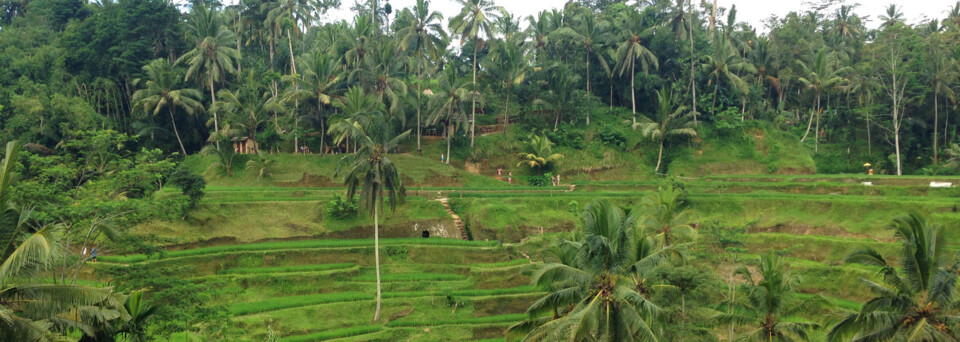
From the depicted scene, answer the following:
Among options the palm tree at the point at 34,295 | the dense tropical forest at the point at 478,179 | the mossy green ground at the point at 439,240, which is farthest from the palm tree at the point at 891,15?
the palm tree at the point at 34,295

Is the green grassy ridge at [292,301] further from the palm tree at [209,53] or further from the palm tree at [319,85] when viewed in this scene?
the palm tree at [209,53]

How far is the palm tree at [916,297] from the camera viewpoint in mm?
15367

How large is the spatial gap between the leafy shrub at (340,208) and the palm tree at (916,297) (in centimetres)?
2326

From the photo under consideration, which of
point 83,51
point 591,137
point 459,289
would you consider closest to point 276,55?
point 83,51

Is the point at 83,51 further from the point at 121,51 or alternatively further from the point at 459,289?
the point at 459,289

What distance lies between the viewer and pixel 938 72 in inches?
1761

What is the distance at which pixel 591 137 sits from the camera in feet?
162

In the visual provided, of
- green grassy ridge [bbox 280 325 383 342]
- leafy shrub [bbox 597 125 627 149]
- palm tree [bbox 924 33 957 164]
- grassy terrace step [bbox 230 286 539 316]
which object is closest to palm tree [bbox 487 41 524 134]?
leafy shrub [bbox 597 125 627 149]

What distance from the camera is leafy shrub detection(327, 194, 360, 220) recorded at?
109 ft

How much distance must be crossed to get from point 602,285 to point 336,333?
11.1 metres

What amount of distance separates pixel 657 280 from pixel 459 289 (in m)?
9.97

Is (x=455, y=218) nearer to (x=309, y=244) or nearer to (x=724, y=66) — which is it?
(x=309, y=244)

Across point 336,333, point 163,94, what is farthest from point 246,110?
point 336,333

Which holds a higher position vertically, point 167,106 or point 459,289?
point 167,106
